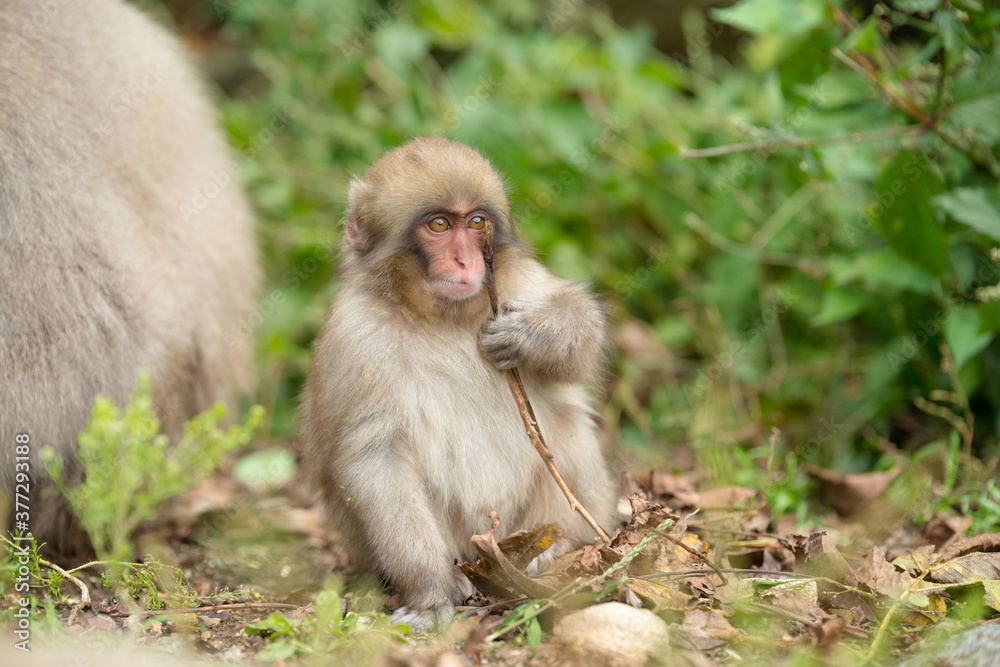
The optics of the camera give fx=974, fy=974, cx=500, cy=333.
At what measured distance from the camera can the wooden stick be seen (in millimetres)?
3307

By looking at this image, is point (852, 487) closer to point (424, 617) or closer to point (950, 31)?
point (950, 31)

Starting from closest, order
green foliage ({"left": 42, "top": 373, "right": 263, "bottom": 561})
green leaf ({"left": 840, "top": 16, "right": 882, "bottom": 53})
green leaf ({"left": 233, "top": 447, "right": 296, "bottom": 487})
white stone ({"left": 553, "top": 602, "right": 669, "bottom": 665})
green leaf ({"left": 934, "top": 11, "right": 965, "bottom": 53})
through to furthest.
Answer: white stone ({"left": 553, "top": 602, "right": 669, "bottom": 665}), green foliage ({"left": 42, "top": 373, "right": 263, "bottom": 561}), green leaf ({"left": 934, "top": 11, "right": 965, "bottom": 53}), green leaf ({"left": 840, "top": 16, "right": 882, "bottom": 53}), green leaf ({"left": 233, "top": 447, "right": 296, "bottom": 487})

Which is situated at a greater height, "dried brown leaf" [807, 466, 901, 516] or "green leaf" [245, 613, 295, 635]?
"green leaf" [245, 613, 295, 635]

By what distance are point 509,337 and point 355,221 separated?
2.47 feet

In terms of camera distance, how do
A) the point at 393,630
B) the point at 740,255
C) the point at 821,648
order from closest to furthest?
1. the point at 821,648
2. the point at 393,630
3. the point at 740,255

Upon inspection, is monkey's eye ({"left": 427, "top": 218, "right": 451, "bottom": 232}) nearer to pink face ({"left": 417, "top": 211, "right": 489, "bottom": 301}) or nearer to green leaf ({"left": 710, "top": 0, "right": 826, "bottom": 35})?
pink face ({"left": 417, "top": 211, "right": 489, "bottom": 301})

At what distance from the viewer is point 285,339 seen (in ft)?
20.4

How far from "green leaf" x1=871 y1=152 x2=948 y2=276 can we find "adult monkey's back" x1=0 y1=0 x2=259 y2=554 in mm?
3046

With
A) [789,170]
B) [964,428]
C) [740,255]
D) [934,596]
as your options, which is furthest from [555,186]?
[934,596]

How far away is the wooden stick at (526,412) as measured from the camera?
3.31 metres

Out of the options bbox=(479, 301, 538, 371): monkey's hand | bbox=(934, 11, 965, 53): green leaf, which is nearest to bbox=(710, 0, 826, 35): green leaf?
bbox=(934, 11, 965, 53): green leaf

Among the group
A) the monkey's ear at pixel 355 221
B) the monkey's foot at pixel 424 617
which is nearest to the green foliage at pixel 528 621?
the monkey's foot at pixel 424 617

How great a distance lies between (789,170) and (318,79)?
11.1 feet

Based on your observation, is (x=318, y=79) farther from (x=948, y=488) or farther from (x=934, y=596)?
(x=934, y=596)
